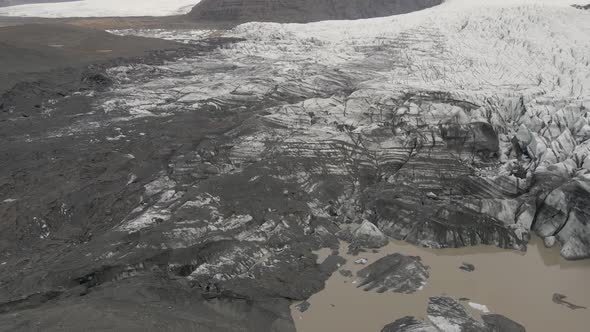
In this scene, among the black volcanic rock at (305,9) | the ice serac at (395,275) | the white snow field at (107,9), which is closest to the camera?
the ice serac at (395,275)

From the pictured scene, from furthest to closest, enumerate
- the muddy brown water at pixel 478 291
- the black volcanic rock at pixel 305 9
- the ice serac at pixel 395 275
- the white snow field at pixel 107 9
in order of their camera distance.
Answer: the white snow field at pixel 107 9
the black volcanic rock at pixel 305 9
the ice serac at pixel 395 275
the muddy brown water at pixel 478 291

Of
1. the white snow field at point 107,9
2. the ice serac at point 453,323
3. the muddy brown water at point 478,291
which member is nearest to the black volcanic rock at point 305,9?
the white snow field at point 107,9

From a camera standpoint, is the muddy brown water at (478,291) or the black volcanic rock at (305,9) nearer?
the muddy brown water at (478,291)

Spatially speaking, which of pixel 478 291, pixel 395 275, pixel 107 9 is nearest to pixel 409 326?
pixel 395 275

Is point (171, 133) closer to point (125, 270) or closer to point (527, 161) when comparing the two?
point (125, 270)

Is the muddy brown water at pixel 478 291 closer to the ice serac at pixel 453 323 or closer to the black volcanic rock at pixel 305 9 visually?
the ice serac at pixel 453 323

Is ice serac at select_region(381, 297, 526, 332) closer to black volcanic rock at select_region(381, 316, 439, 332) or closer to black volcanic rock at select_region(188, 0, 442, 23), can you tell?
black volcanic rock at select_region(381, 316, 439, 332)

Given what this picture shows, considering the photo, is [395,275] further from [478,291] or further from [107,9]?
[107,9]

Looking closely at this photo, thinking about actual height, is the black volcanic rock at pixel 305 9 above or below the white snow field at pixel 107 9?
below
